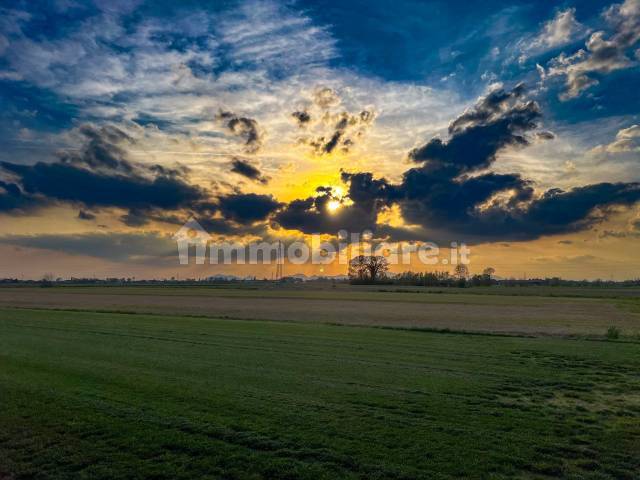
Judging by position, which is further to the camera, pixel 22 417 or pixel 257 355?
pixel 257 355

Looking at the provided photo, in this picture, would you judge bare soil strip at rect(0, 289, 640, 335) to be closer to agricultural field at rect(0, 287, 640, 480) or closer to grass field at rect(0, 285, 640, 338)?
grass field at rect(0, 285, 640, 338)

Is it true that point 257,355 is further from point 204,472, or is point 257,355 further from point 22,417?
point 204,472

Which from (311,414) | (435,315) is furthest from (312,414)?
(435,315)

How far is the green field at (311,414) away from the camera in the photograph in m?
7.59

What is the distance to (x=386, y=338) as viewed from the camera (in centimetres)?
2661

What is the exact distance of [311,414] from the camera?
1023 centimetres

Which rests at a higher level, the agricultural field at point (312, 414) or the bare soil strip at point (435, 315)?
the agricultural field at point (312, 414)

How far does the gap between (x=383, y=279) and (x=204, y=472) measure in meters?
183

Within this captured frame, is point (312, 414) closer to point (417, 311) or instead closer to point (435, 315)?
point (435, 315)

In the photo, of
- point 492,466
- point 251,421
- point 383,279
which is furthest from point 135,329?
point 383,279

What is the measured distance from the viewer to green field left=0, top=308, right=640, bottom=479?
24.9ft

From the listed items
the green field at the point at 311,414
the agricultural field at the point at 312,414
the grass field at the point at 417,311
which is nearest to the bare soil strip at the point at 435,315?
the grass field at the point at 417,311

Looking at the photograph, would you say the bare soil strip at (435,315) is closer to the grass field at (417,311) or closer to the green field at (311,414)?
the grass field at (417,311)

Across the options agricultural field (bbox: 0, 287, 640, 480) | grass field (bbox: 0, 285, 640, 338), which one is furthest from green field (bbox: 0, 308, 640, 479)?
grass field (bbox: 0, 285, 640, 338)
